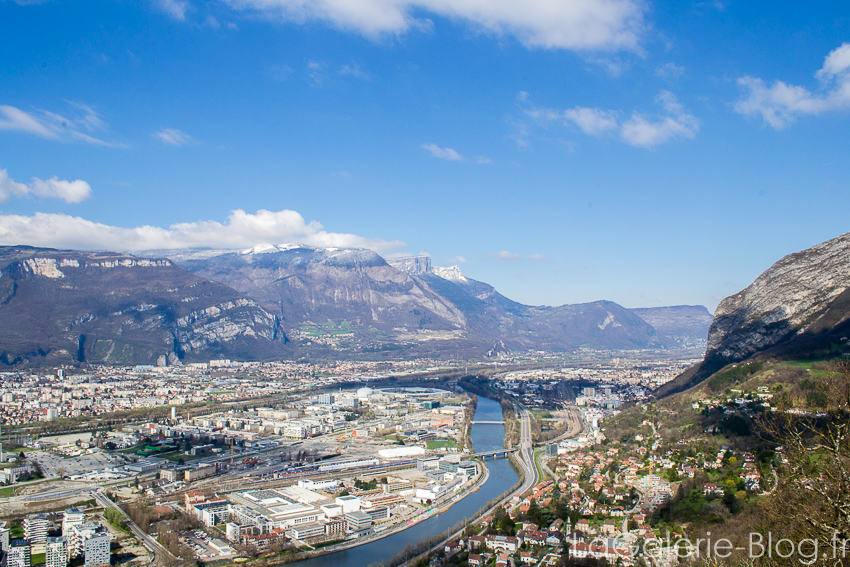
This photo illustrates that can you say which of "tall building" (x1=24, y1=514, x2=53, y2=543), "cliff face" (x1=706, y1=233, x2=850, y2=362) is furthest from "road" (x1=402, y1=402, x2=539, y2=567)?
"cliff face" (x1=706, y1=233, x2=850, y2=362)

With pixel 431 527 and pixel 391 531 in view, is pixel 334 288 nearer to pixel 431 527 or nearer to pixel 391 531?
pixel 431 527

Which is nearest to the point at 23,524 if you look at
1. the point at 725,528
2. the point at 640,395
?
the point at 725,528

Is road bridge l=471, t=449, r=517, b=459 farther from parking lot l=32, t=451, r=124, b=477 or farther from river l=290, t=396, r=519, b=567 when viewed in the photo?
parking lot l=32, t=451, r=124, b=477

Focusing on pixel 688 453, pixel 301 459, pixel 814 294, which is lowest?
pixel 301 459

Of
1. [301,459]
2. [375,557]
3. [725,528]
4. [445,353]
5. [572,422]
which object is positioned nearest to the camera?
[725,528]

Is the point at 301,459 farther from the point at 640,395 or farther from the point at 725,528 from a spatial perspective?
the point at 640,395

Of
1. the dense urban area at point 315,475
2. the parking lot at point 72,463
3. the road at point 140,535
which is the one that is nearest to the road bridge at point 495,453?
the dense urban area at point 315,475
